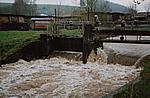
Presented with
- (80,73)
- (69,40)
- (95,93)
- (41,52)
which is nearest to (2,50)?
(41,52)

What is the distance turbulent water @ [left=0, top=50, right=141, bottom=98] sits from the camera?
14.8 meters

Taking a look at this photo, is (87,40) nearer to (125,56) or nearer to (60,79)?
(125,56)

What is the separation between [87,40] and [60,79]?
8.96m

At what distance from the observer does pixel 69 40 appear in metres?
28.1

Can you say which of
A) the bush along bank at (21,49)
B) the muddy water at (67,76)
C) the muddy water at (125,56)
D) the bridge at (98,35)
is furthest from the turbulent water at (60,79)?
the bridge at (98,35)

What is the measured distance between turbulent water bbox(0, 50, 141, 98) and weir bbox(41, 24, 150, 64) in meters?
1.71

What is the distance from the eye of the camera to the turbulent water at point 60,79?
48.6 feet

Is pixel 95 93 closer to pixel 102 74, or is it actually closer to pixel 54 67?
pixel 102 74

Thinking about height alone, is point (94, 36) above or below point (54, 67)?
above

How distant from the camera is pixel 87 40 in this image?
86.6 ft

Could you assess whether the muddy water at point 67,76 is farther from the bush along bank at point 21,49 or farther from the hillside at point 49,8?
the hillside at point 49,8

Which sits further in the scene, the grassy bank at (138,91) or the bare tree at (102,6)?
the bare tree at (102,6)

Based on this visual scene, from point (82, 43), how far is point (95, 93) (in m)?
13.2

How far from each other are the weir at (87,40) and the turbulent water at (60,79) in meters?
1.71
